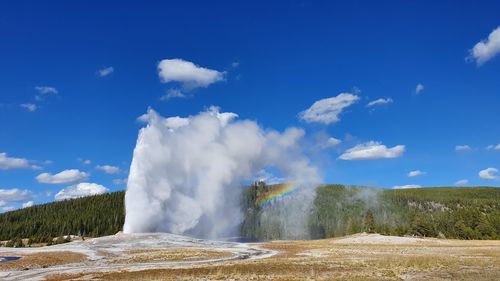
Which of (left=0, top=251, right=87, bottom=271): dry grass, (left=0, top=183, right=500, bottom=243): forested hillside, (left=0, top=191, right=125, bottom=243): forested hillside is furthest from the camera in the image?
(left=0, top=191, right=125, bottom=243): forested hillside

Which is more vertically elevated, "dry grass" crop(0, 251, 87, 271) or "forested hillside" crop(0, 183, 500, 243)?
"forested hillside" crop(0, 183, 500, 243)

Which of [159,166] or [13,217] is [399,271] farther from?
[13,217]

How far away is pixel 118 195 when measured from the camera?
18038 centimetres

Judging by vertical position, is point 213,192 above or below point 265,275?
above

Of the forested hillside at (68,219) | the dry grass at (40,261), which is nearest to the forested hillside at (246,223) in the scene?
the forested hillside at (68,219)

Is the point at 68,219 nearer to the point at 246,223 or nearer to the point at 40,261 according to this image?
the point at 246,223

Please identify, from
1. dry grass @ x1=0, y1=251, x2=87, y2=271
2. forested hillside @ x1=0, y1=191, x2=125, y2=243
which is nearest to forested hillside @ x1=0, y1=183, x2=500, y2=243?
forested hillside @ x1=0, y1=191, x2=125, y2=243

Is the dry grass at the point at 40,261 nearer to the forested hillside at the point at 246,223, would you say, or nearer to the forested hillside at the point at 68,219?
the forested hillside at the point at 246,223

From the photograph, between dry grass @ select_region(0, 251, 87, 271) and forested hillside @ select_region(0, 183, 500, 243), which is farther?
forested hillside @ select_region(0, 183, 500, 243)

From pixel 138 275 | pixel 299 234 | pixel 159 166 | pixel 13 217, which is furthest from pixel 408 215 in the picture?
pixel 138 275

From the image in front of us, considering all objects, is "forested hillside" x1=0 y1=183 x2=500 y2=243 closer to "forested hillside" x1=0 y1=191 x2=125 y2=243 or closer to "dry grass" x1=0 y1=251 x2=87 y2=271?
"forested hillside" x1=0 y1=191 x2=125 y2=243

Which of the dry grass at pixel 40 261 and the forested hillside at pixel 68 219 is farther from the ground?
the forested hillside at pixel 68 219

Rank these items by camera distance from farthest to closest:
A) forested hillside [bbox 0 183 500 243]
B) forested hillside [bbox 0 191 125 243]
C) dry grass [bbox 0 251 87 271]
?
forested hillside [bbox 0 191 125 243] → forested hillside [bbox 0 183 500 243] → dry grass [bbox 0 251 87 271]

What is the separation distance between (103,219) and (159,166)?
155 ft
